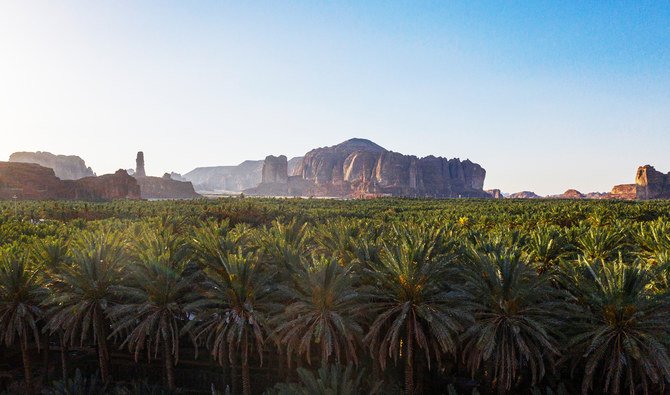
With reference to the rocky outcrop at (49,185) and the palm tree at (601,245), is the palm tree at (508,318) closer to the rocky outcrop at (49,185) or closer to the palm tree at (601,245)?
the palm tree at (601,245)

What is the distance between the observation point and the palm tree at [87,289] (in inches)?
877

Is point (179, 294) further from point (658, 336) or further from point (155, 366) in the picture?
point (658, 336)

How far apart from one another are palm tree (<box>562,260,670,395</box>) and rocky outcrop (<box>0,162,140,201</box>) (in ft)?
524

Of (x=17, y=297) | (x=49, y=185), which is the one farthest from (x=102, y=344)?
(x=49, y=185)

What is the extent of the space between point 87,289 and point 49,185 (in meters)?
151

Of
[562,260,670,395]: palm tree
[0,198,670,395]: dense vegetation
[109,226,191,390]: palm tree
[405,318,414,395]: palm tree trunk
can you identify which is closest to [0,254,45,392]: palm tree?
[0,198,670,395]: dense vegetation

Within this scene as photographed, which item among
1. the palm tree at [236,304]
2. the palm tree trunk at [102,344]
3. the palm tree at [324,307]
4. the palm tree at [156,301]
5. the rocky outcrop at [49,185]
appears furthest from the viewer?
the rocky outcrop at [49,185]

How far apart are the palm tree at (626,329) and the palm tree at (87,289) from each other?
22301mm

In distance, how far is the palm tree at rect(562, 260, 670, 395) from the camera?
628 inches

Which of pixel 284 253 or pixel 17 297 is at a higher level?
pixel 284 253

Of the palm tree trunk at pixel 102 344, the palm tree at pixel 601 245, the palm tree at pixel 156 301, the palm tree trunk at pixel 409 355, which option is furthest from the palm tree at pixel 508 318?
the palm tree trunk at pixel 102 344

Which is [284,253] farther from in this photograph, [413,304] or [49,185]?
[49,185]

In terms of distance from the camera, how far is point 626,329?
16562 mm

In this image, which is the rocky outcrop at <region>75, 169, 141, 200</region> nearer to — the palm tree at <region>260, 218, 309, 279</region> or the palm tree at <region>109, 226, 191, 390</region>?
the palm tree at <region>260, 218, 309, 279</region>
